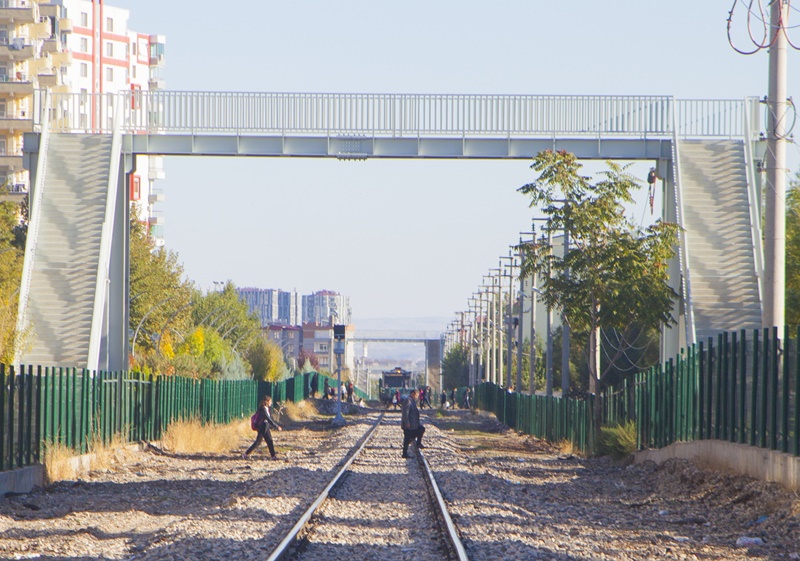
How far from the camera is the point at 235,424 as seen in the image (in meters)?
49.0

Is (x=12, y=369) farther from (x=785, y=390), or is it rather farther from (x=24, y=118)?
(x=24, y=118)

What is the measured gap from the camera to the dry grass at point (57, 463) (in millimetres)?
22219

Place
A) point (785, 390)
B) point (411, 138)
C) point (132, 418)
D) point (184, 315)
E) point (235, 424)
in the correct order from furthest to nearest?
1. point (184, 315)
2. point (235, 424)
3. point (411, 138)
4. point (132, 418)
5. point (785, 390)

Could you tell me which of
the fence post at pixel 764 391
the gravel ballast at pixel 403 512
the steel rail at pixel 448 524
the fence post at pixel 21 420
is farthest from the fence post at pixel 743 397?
the fence post at pixel 21 420

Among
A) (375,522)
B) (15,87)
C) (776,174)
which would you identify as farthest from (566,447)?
(15,87)

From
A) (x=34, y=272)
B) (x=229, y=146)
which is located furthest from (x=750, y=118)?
(x=34, y=272)

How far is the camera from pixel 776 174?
2075 cm

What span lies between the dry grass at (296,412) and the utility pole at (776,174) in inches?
1569

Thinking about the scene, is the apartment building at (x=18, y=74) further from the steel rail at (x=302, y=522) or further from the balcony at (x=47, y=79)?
the steel rail at (x=302, y=522)

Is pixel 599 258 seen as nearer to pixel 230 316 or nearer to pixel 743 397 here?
pixel 743 397

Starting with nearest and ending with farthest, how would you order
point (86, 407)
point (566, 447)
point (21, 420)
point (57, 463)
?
point (21, 420), point (57, 463), point (86, 407), point (566, 447)

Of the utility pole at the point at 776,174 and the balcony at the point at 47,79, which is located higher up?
the balcony at the point at 47,79

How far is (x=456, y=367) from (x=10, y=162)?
72.2m

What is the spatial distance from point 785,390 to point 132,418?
18.7 meters
